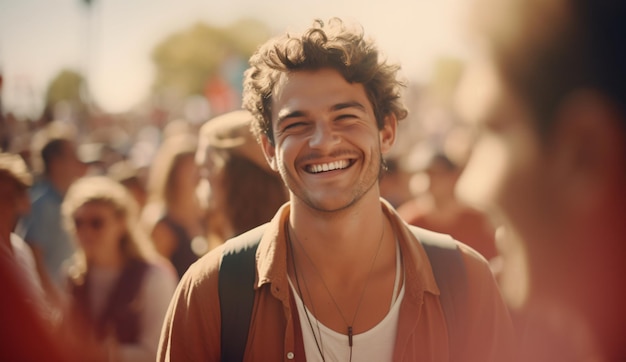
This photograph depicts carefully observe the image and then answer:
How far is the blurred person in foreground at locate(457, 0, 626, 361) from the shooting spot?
2.70 ft

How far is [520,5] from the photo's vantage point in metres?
0.84

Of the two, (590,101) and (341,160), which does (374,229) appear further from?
(590,101)

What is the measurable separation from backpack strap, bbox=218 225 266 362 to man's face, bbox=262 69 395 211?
1.16ft

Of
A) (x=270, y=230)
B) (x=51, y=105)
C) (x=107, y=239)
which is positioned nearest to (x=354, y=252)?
(x=270, y=230)

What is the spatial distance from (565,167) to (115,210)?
4.01 metres

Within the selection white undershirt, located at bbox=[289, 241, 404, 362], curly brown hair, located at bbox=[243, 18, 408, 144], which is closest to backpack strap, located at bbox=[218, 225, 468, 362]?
white undershirt, located at bbox=[289, 241, 404, 362]

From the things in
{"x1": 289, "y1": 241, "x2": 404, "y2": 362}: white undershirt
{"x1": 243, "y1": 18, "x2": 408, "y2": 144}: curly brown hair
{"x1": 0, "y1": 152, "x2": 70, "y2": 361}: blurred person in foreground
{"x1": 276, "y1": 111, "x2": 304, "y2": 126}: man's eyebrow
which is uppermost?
{"x1": 243, "y1": 18, "x2": 408, "y2": 144}: curly brown hair

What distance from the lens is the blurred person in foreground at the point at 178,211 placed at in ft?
16.3

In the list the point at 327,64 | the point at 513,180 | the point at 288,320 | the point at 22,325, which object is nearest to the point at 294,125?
the point at 327,64

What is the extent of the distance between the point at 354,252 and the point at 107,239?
235 centimetres

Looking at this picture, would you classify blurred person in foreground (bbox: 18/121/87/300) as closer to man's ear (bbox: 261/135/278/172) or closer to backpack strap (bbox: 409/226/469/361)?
man's ear (bbox: 261/135/278/172)

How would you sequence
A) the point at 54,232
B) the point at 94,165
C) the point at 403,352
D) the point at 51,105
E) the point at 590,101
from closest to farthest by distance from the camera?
1. the point at 590,101
2. the point at 403,352
3. the point at 54,232
4. the point at 94,165
5. the point at 51,105

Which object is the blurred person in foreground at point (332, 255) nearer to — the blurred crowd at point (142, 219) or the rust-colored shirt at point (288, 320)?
the rust-colored shirt at point (288, 320)

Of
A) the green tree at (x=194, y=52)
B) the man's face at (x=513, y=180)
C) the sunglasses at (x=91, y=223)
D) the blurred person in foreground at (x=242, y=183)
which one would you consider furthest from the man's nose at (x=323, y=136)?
the green tree at (x=194, y=52)
